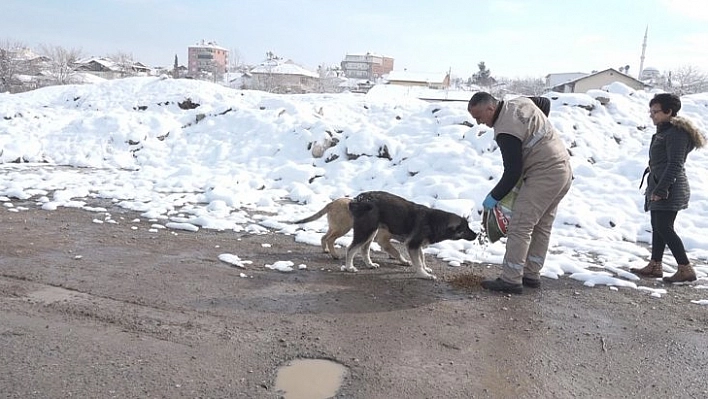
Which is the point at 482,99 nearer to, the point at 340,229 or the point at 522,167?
the point at 522,167

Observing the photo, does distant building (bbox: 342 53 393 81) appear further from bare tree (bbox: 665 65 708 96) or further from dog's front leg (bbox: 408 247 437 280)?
dog's front leg (bbox: 408 247 437 280)

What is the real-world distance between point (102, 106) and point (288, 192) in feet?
46.4

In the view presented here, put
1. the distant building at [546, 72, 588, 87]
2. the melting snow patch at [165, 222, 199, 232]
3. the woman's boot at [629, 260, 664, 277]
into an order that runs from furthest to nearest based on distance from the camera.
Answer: the distant building at [546, 72, 588, 87] < the melting snow patch at [165, 222, 199, 232] < the woman's boot at [629, 260, 664, 277]

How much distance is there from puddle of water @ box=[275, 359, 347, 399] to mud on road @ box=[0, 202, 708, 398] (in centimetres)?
7

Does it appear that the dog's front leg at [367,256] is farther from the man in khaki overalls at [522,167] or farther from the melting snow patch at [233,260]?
the man in khaki overalls at [522,167]

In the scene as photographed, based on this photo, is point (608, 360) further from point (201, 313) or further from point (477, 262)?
point (201, 313)

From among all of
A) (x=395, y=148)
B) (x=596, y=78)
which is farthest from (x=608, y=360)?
(x=596, y=78)

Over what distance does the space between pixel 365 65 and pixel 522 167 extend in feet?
454

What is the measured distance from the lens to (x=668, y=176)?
5.93m

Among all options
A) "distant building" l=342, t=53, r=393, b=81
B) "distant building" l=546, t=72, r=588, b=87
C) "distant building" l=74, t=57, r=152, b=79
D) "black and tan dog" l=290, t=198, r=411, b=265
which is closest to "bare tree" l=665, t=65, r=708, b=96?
"distant building" l=546, t=72, r=588, b=87

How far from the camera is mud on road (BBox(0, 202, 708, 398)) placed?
3559 mm

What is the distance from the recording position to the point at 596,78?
52.1 metres

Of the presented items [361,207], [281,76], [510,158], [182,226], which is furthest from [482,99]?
[281,76]

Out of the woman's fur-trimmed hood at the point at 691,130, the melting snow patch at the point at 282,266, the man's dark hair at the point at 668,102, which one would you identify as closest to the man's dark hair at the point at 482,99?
the man's dark hair at the point at 668,102
